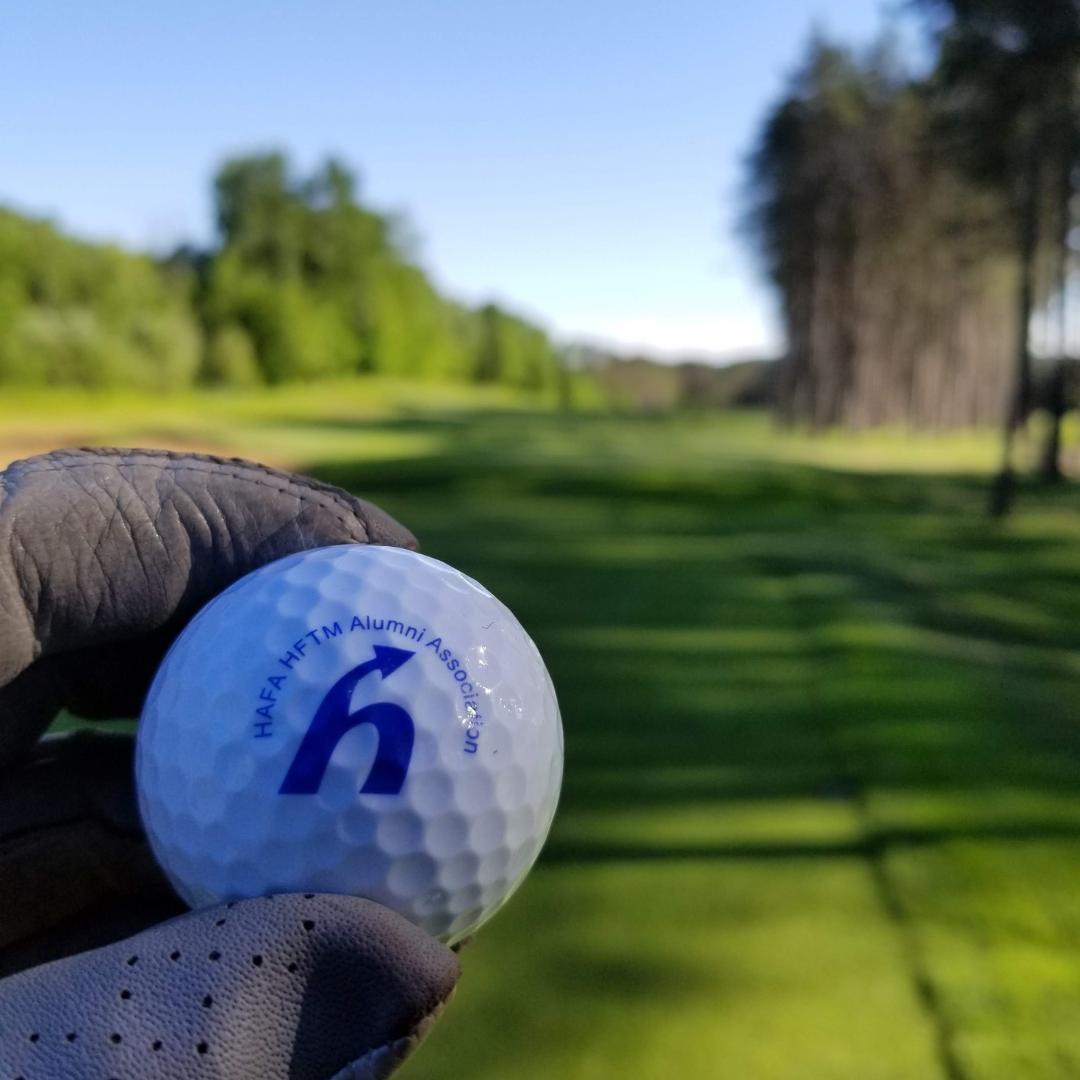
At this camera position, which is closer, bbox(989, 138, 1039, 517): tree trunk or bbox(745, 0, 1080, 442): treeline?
bbox(989, 138, 1039, 517): tree trunk

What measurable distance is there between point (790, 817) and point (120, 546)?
185cm

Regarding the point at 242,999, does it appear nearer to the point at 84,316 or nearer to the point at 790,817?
the point at 790,817

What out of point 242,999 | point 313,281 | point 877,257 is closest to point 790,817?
point 242,999

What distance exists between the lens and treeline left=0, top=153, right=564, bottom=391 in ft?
36.0

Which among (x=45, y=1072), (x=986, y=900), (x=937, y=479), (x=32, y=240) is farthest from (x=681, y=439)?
(x=45, y=1072)

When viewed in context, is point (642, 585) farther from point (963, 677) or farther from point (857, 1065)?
point (857, 1065)

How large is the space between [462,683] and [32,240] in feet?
38.8

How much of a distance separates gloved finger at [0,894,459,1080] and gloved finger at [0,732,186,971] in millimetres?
423

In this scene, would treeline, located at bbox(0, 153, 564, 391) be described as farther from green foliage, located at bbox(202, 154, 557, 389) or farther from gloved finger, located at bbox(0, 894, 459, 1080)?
gloved finger, located at bbox(0, 894, 459, 1080)

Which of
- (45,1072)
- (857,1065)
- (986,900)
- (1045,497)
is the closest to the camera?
(45,1072)

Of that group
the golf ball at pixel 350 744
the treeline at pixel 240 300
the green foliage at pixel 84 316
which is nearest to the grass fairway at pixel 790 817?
the golf ball at pixel 350 744

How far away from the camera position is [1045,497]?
934 centimetres

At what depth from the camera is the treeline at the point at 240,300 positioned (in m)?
11.0

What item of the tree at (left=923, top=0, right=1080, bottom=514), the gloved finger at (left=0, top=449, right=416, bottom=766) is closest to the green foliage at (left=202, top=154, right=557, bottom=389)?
the tree at (left=923, top=0, right=1080, bottom=514)
